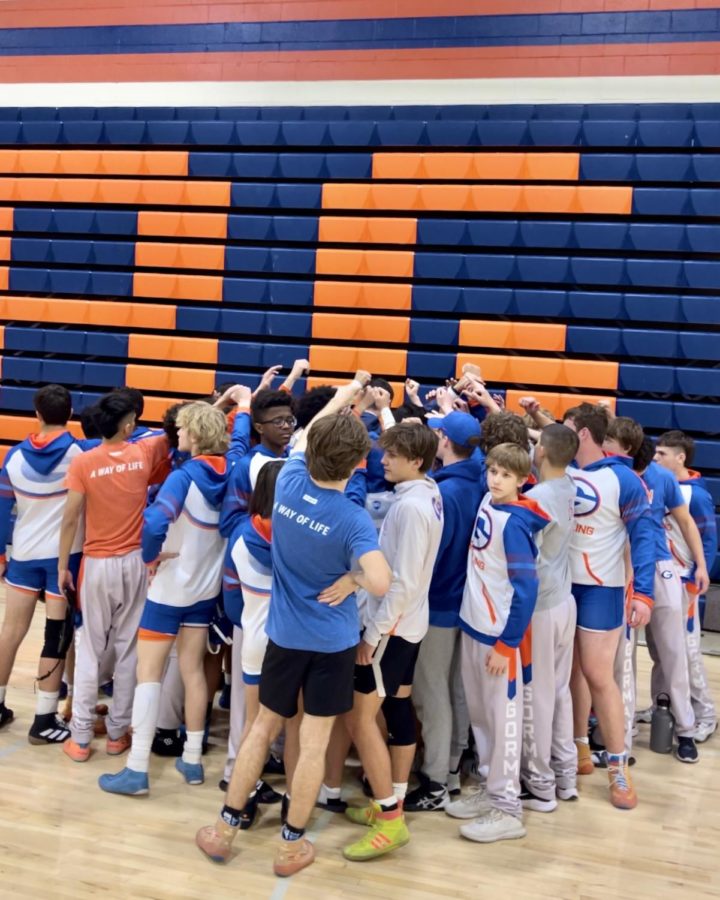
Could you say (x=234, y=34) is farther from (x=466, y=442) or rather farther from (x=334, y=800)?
(x=334, y=800)

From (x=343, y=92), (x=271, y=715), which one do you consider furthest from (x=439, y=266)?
(x=271, y=715)

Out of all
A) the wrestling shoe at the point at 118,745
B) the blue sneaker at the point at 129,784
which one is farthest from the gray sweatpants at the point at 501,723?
the wrestling shoe at the point at 118,745

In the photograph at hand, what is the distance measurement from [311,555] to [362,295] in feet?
15.4

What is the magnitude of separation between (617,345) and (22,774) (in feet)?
16.2

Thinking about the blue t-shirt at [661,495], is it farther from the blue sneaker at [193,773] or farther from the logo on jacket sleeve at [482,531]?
the blue sneaker at [193,773]

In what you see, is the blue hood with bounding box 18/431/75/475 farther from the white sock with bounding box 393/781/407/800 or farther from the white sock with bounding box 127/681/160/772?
the white sock with bounding box 393/781/407/800

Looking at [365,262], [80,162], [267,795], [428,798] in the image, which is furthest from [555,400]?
[80,162]

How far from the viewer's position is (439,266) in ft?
23.3

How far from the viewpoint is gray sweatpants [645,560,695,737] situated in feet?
14.1

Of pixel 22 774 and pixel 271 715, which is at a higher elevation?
pixel 271 715

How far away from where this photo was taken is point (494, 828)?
3.34 metres

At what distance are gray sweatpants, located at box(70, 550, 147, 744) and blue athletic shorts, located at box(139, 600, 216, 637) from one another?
0.26 meters

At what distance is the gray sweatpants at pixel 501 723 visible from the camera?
133 inches

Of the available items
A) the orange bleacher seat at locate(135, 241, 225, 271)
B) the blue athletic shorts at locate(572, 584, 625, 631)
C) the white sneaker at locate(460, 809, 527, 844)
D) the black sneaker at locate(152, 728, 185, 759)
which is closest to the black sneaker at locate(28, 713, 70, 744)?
the black sneaker at locate(152, 728, 185, 759)
